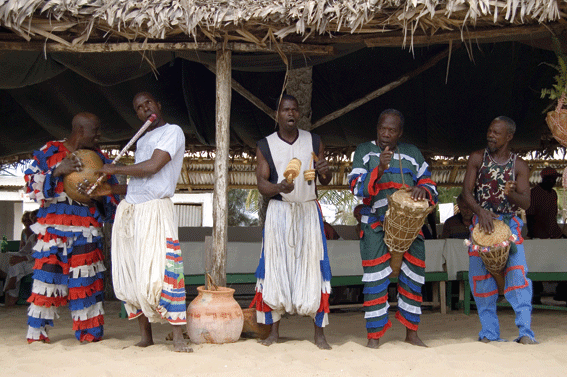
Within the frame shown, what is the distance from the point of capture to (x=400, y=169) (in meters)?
4.43

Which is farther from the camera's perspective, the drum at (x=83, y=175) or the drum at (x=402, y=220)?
the drum at (x=83, y=175)

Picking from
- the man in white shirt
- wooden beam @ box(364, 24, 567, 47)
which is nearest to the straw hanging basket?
wooden beam @ box(364, 24, 567, 47)

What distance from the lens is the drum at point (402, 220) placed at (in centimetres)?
402

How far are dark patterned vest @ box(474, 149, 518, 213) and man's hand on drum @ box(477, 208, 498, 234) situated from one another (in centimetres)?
15

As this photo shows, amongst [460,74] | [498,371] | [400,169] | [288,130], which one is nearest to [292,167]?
[288,130]

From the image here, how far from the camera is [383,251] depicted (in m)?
4.42

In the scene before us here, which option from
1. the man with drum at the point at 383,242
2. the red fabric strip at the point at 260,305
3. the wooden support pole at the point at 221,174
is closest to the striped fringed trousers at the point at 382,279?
the man with drum at the point at 383,242

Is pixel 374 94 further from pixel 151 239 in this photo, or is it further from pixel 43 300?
pixel 43 300

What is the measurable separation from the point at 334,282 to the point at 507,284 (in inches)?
76.3

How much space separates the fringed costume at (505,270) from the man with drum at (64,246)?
2.89 metres

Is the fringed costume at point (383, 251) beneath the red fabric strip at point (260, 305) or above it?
above

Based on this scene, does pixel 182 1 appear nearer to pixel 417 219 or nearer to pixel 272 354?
pixel 417 219

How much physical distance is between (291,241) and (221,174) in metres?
0.87

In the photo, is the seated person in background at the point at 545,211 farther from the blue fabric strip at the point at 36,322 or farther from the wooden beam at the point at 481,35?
the blue fabric strip at the point at 36,322
